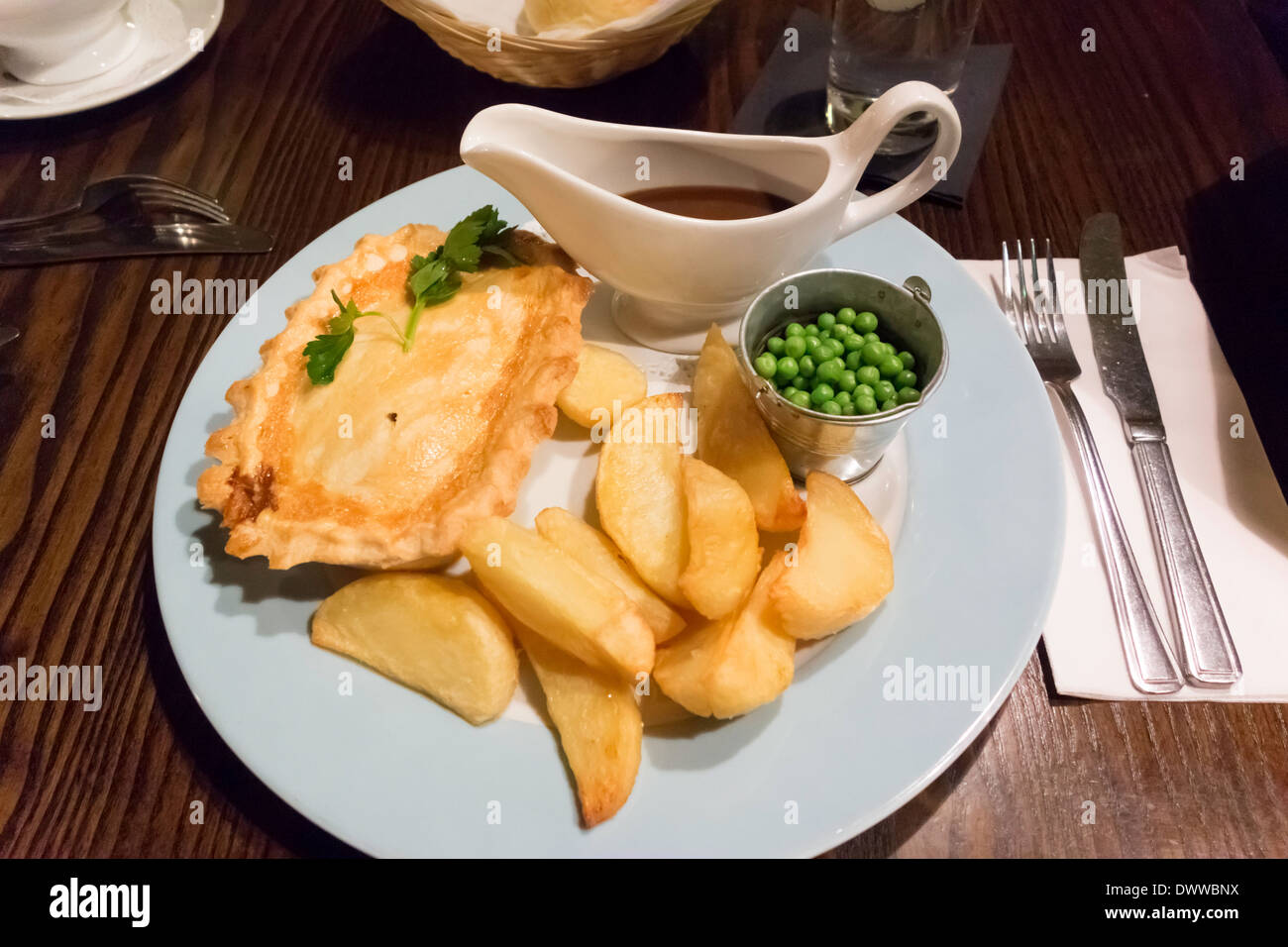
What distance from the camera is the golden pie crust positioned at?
6.25 ft

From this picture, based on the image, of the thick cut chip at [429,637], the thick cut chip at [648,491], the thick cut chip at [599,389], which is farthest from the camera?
the thick cut chip at [599,389]

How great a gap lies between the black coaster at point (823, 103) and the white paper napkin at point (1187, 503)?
2.21 feet

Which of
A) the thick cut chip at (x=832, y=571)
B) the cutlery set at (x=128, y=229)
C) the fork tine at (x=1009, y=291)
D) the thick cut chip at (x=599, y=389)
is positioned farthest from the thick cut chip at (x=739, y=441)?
the cutlery set at (x=128, y=229)

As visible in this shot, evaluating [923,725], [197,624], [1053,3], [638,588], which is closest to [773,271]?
[638,588]

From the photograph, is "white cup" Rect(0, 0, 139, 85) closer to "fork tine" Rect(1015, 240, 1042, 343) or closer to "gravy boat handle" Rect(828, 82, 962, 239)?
"gravy boat handle" Rect(828, 82, 962, 239)

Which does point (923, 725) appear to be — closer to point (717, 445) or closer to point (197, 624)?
point (717, 445)

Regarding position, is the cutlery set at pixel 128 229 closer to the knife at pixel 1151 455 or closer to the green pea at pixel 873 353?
the green pea at pixel 873 353

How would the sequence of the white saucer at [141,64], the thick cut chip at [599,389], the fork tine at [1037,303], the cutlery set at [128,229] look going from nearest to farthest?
the thick cut chip at [599,389], the fork tine at [1037,303], the cutlery set at [128,229], the white saucer at [141,64]

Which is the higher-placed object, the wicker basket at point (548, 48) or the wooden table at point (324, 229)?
the wicker basket at point (548, 48)

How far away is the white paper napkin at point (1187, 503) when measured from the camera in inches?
76.5

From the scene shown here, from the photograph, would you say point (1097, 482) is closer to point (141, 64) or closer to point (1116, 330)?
point (1116, 330)

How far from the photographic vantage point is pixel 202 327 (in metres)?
2.81

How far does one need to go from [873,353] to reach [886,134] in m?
0.59

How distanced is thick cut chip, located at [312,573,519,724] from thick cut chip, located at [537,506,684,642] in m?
0.23
